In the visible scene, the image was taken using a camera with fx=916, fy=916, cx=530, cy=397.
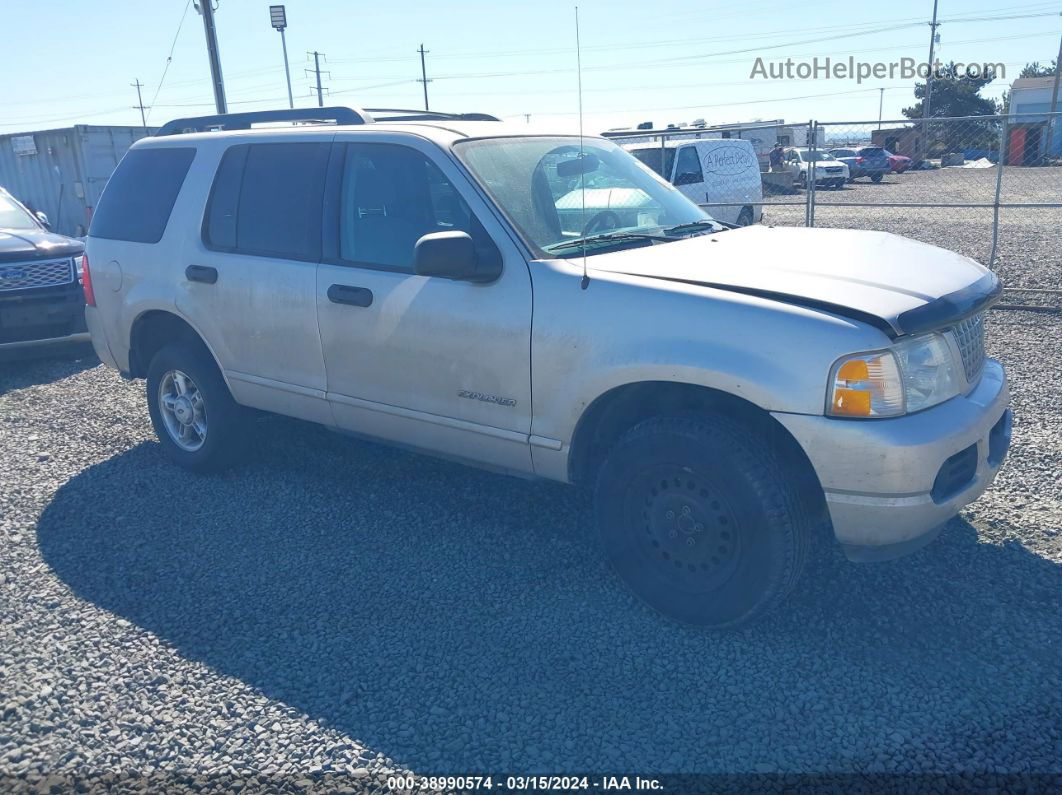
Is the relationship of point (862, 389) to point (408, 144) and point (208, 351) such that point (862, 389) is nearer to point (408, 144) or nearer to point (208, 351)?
point (408, 144)

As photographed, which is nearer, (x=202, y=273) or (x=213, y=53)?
(x=202, y=273)

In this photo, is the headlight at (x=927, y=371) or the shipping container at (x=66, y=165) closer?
the headlight at (x=927, y=371)

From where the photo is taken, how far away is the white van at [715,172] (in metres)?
14.5

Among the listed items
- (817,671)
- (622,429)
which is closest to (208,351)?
(622,429)

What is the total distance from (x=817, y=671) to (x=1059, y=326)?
681cm

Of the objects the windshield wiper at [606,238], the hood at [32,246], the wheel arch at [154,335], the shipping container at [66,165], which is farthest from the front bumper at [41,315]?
the shipping container at [66,165]

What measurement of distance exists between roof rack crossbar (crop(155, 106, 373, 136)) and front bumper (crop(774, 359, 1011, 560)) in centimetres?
293

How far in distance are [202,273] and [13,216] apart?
578 centimetres

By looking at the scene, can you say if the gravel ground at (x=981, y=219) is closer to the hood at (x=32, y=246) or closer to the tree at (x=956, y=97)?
the hood at (x=32, y=246)

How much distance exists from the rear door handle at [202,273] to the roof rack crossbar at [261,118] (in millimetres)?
950

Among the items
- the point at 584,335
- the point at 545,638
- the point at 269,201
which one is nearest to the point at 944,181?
the point at 269,201

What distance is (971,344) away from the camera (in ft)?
12.3

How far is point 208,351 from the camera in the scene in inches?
213

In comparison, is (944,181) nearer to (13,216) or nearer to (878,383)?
(13,216)
